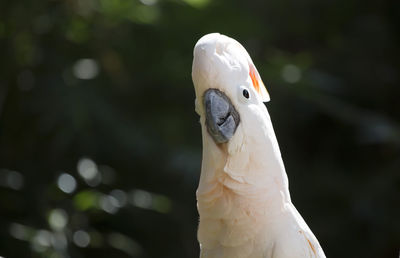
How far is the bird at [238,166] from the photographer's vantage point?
24.8 inches

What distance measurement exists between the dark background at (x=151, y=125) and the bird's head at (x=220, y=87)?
3.13 feet

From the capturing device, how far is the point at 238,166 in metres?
0.65

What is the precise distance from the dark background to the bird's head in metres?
0.96

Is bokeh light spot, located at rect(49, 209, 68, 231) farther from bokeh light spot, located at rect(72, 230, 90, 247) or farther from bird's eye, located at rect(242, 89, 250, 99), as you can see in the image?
bird's eye, located at rect(242, 89, 250, 99)

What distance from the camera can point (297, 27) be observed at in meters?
2.28

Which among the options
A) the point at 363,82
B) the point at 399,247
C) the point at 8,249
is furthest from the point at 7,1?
the point at 399,247

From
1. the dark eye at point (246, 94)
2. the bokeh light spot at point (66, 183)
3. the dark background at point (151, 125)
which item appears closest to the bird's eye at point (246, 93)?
the dark eye at point (246, 94)

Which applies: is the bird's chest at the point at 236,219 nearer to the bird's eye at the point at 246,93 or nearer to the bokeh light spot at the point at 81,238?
the bird's eye at the point at 246,93

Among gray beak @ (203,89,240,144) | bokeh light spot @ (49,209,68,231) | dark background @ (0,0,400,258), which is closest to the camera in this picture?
gray beak @ (203,89,240,144)

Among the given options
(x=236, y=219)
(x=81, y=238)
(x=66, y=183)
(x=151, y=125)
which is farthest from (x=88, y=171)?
(x=236, y=219)

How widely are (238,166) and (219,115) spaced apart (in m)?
0.06

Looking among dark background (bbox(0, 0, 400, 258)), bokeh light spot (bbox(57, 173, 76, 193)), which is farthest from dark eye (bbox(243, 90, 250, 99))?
bokeh light spot (bbox(57, 173, 76, 193))

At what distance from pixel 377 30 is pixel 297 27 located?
29 centimetres

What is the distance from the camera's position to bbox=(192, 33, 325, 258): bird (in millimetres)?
631
